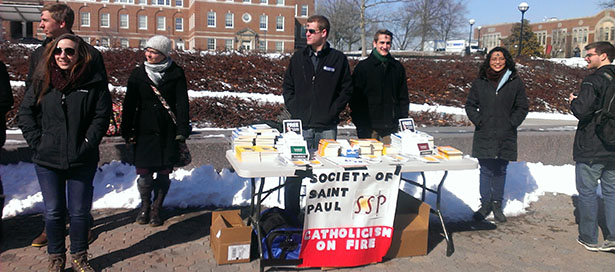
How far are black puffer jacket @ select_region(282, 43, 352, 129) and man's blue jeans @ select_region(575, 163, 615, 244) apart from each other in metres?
2.45

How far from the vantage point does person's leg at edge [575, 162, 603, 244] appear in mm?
4629

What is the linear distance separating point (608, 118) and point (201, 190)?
4489mm

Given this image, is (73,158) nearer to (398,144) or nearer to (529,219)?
(398,144)

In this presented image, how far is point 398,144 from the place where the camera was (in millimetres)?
4633

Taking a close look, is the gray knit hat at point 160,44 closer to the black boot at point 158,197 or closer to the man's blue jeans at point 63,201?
the black boot at point 158,197

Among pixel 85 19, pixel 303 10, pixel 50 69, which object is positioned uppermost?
pixel 303 10

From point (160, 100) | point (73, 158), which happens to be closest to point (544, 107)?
point (160, 100)

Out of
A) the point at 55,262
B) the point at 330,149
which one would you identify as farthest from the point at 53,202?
the point at 330,149

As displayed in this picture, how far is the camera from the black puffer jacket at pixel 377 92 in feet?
17.3

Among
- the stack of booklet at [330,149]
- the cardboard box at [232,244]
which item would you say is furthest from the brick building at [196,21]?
the cardboard box at [232,244]

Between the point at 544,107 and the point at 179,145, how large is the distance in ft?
40.1

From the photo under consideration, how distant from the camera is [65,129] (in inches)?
140

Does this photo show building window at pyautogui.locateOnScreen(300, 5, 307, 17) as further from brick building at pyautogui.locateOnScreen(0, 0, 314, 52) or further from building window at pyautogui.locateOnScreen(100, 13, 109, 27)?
building window at pyautogui.locateOnScreen(100, 13, 109, 27)

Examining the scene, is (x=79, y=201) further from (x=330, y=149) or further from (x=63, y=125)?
(x=330, y=149)
